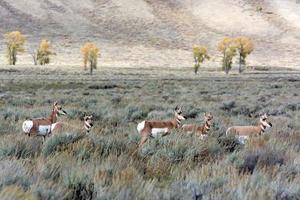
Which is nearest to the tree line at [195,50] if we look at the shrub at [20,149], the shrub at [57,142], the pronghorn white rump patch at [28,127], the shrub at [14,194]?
the pronghorn white rump patch at [28,127]

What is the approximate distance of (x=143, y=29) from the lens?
17712 centimetres

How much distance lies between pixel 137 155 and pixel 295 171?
7.10ft

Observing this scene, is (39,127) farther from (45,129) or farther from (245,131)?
(245,131)

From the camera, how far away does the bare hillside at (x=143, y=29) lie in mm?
151750

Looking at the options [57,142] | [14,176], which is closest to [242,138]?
[57,142]

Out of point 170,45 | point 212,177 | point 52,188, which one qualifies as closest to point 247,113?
point 212,177

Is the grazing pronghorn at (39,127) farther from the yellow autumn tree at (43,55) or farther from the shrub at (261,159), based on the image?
the yellow autumn tree at (43,55)

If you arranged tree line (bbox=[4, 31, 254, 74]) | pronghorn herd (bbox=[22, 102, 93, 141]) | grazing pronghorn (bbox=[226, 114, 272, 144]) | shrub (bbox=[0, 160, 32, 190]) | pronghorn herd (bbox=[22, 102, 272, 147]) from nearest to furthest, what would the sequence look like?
1. shrub (bbox=[0, 160, 32, 190])
2. grazing pronghorn (bbox=[226, 114, 272, 144])
3. pronghorn herd (bbox=[22, 102, 272, 147])
4. pronghorn herd (bbox=[22, 102, 93, 141])
5. tree line (bbox=[4, 31, 254, 74])

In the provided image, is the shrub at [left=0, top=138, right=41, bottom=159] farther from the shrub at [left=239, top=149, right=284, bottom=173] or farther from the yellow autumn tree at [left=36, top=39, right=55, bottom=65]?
the yellow autumn tree at [left=36, top=39, right=55, bottom=65]

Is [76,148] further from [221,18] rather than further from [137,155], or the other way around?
[221,18]

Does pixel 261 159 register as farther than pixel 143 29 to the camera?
No

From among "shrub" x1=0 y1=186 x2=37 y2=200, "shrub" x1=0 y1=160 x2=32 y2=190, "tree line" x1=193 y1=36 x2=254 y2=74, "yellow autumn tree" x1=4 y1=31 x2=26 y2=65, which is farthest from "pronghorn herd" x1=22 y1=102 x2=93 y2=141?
"yellow autumn tree" x1=4 y1=31 x2=26 y2=65

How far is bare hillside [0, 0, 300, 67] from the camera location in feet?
498

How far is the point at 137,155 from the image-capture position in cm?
829
